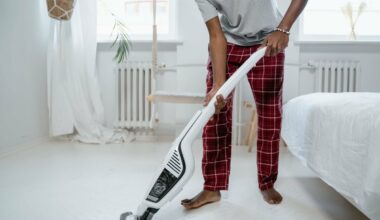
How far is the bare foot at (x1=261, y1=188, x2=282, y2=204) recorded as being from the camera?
1.34m

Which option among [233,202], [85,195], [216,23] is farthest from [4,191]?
[216,23]

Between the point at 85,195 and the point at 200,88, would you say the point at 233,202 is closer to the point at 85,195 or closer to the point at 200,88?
the point at 85,195

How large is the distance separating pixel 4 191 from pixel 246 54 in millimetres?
1185

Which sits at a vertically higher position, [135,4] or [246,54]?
[135,4]

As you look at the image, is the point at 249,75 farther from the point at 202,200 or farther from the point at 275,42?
the point at 202,200

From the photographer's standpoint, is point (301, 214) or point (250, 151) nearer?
point (301, 214)

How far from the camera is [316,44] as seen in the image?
280 cm

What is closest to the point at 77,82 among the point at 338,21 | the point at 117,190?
the point at 117,190

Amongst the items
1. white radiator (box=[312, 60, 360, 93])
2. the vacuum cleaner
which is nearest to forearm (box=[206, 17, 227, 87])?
the vacuum cleaner

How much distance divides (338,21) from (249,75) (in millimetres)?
1992

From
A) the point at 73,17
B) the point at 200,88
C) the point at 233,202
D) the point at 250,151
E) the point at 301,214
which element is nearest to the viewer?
the point at 301,214

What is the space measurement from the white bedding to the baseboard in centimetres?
177

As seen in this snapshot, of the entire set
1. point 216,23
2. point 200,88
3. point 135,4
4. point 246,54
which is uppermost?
point 135,4

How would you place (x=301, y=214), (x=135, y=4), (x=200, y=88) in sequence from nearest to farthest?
(x=301, y=214) < (x=200, y=88) < (x=135, y=4)
